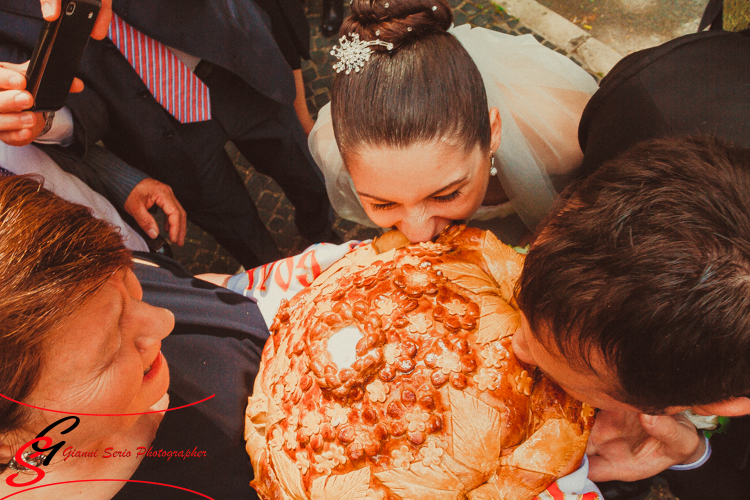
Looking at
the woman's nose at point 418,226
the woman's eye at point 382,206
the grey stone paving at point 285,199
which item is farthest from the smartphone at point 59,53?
the grey stone paving at point 285,199

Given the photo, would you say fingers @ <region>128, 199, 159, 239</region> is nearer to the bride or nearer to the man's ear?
the bride

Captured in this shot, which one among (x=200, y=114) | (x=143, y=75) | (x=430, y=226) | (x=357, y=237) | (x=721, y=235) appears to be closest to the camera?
(x=721, y=235)

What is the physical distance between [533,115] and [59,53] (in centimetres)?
189

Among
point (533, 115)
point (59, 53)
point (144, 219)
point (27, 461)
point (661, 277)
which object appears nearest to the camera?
point (661, 277)

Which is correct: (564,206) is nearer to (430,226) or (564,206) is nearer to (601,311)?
(601,311)

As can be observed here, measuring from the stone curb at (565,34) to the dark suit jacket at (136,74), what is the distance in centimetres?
248

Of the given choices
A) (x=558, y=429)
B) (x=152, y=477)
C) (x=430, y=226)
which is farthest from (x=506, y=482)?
(x=152, y=477)

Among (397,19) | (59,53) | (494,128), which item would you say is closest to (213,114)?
(59,53)

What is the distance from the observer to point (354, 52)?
137 centimetres

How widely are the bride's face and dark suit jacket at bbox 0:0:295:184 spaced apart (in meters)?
1.11

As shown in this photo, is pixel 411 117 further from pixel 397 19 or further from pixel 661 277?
pixel 661 277

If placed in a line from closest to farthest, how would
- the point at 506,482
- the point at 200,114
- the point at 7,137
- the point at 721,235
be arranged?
the point at 721,235
the point at 506,482
the point at 7,137
the point at 200,114

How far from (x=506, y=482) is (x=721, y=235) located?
61 cm

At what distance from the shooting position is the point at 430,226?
1.38 m
